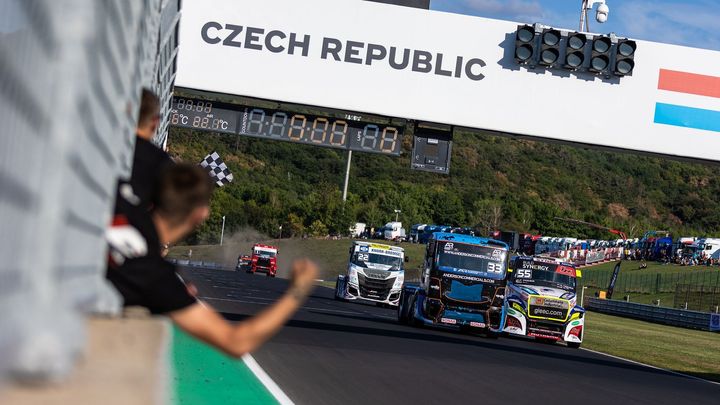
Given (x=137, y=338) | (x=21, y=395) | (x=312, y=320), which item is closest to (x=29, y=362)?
(x=21, y=395)

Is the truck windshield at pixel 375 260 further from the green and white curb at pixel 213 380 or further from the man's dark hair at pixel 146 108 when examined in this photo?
the man's dark hair at pixel 146 108

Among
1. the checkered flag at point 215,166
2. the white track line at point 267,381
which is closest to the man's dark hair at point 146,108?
the white track line at point 267,381

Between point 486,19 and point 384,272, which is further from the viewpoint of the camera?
point 384,272

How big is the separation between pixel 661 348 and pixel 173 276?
2716 centimetres

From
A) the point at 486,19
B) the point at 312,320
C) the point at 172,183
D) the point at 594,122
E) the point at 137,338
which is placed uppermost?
the point at 486,19

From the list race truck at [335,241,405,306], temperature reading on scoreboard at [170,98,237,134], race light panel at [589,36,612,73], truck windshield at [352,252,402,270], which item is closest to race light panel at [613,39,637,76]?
race light panel at [589,36,612,73]

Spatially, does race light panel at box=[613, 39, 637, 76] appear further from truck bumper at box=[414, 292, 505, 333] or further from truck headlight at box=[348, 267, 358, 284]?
truck headlight at box=[348, 267, 358, 284]

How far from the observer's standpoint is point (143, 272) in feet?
13.6

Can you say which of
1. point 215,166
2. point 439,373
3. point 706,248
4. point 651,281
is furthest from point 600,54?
point 706,248

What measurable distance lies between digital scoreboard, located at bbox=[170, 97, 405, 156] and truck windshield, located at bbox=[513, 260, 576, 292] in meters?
11.1

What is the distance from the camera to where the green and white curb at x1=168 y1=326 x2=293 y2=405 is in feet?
31.0

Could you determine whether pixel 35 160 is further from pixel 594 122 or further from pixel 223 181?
pixel 223 181

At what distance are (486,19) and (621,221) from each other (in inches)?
6835

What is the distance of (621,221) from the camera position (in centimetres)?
18825
